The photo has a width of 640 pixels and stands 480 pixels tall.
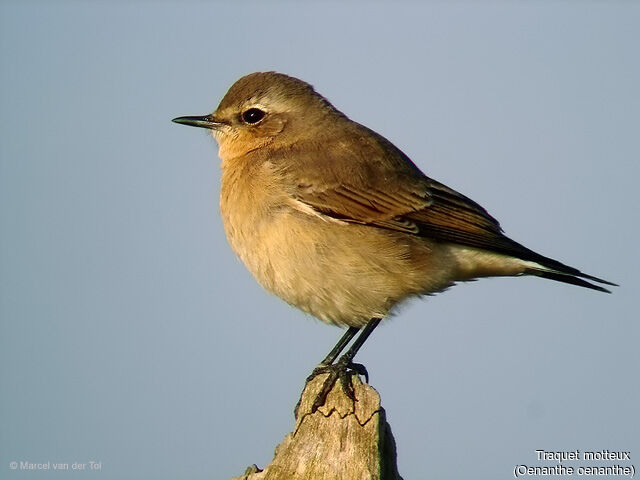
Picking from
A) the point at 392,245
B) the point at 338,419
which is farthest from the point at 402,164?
the point at 338,419

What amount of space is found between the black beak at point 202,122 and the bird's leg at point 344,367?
2.53 m

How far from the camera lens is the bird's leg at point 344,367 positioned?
5.75 m

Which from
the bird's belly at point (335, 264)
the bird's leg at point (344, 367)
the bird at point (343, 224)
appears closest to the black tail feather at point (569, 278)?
the bird at point (343, 224)

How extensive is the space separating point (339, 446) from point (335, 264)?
263 centimetres

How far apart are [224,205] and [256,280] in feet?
2.80

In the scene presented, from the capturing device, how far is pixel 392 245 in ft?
25.9

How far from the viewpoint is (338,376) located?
6.45m

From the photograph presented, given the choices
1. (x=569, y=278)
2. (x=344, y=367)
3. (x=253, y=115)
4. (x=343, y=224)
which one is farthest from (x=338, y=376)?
(x=253, y=115)

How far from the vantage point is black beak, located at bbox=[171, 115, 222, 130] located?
9.22 metres

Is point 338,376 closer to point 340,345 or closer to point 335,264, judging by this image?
point 335,264

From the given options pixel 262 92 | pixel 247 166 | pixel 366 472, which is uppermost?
pixel 262 92

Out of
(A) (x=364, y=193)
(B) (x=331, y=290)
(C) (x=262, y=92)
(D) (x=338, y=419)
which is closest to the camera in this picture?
(D) (x=338, y=419)

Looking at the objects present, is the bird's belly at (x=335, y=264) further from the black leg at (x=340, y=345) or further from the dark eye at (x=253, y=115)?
the dark eye at (x=253, y=115)

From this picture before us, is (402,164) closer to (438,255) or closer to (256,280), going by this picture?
(438,255)
